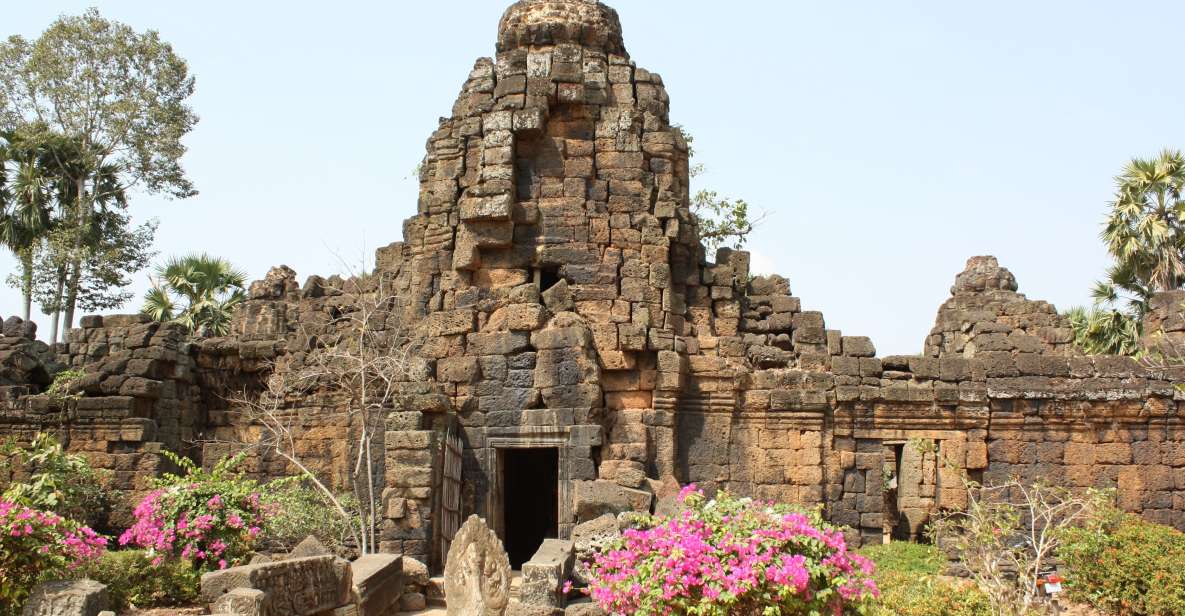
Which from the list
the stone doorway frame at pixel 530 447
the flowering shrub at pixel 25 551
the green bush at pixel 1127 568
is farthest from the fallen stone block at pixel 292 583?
the green bush at pixel 1127 568

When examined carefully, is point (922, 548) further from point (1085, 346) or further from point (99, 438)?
point (99, 438)

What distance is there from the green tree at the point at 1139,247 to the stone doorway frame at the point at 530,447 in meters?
11.3

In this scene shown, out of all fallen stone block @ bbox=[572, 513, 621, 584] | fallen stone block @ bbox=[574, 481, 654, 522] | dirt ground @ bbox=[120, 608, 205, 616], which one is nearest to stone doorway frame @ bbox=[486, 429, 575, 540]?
fallen stone block @ bbox=[574, 481, 654, 522]

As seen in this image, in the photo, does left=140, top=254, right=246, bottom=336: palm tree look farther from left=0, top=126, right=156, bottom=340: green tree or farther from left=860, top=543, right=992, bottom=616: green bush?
left=860, top=543, right=992, bottom=616: green bush

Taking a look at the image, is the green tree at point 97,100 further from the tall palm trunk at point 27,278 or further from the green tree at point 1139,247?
the green tree at point 1139,247

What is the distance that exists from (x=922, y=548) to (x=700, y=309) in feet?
13.4

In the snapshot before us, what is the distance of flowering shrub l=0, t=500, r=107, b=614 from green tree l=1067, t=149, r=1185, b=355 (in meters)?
17.0

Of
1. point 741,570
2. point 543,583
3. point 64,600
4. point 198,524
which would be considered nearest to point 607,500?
point 543,583

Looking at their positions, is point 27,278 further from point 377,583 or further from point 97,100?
point 377,583

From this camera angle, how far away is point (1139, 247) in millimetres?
20016

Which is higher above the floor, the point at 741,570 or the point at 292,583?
the point at 741,570

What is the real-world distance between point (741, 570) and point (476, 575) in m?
2.65

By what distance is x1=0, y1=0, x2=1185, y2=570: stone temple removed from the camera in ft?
45.9

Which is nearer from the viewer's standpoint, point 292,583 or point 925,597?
point 292,583
